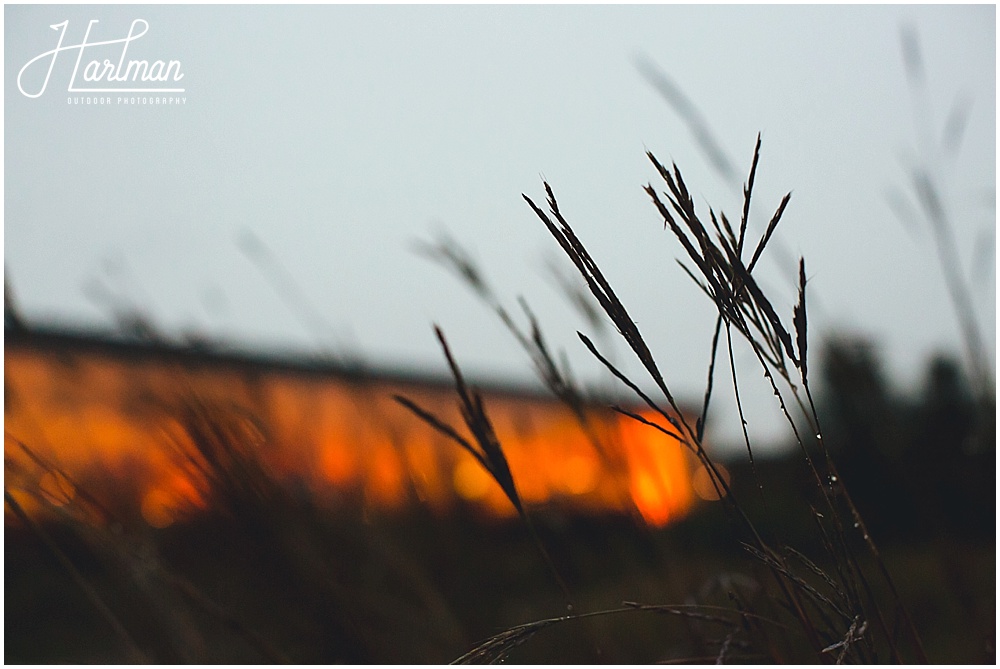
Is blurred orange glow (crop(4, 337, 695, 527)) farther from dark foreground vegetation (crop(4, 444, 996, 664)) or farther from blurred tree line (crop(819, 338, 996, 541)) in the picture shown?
blurred tree line (crop(819, 338, 996, 541))

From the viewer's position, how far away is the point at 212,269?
1.29 m

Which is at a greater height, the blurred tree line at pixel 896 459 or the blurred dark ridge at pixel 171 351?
the blurred dark ridge at pixel 171 351

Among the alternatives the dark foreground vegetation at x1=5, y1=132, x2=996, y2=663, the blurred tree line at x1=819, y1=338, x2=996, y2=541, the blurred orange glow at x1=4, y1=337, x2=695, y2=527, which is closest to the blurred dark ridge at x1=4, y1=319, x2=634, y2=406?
the blurred orange glow at x1=4, y1=337, x2=695, y2=527

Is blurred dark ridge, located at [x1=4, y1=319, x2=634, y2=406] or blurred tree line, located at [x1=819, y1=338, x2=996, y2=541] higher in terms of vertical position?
blurred dark ridge, located at [x1=4, y1=319, x2=634, y2=406]

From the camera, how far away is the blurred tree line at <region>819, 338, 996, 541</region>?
0.97 metres

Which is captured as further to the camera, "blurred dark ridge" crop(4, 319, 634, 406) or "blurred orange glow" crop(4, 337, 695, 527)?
"blurred dark ridge" crop(4, 319, 634, 406)

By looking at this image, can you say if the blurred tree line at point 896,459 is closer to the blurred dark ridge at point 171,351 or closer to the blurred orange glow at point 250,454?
the blurred orange glow at point 250,454

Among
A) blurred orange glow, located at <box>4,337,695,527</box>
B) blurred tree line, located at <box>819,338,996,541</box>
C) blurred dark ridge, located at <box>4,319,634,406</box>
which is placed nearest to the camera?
blurred orange glow, located at <box>4,337,695,527</box>

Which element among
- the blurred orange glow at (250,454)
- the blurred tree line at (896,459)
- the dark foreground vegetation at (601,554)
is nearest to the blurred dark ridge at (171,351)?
the blurred orange glow at (250,454)

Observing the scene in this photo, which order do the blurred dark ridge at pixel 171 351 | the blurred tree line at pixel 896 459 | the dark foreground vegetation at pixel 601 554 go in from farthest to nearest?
the blurred tree line at pixel 896 459 < the blurred dark ridge at pixel 171 351 < the dark foreground vegetation at pixel 601 554

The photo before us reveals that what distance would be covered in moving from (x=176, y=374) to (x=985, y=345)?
Result: 3.79 ft

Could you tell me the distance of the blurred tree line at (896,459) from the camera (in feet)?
3.19

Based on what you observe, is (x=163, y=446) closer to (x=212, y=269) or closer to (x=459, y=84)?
(x=212, y=269)

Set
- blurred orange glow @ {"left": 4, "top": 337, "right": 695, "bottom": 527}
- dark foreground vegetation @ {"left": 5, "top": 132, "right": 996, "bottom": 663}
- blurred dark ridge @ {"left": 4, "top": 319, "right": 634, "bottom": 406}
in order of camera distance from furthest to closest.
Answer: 1. blurred dark ridge @ {"left": 4, "top": 319, "right": 634, "bottom": 406}
2. blurred orange glow @ {"left": 4, "top": 337, "right": 695, "bottom": 527}
3. dark foreground vegetation @ {"left": 5, "top": 132, "right": 996, "bottom": 663}
